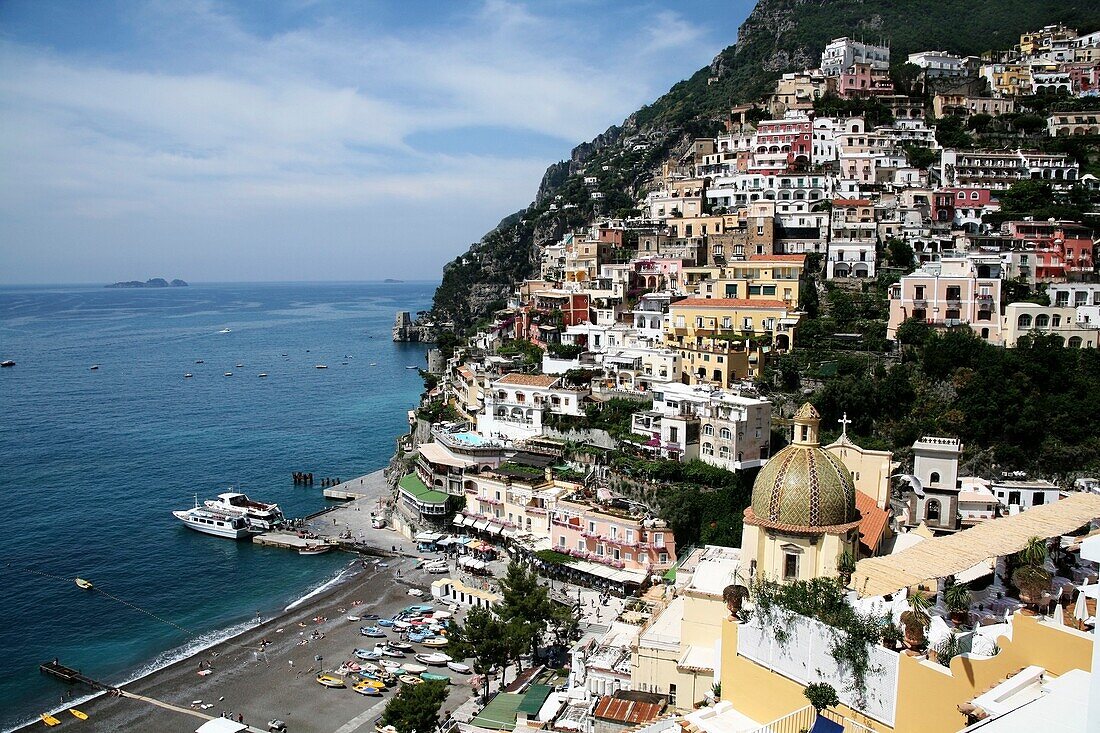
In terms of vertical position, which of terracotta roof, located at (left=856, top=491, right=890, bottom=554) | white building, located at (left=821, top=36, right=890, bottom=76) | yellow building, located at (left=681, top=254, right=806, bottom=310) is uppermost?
white building, located at (left=821, top=36, right=890, bottom=76)

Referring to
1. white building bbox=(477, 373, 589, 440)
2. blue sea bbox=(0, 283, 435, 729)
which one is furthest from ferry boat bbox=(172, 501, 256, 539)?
white building bbox=(477, 373, 589, 440)

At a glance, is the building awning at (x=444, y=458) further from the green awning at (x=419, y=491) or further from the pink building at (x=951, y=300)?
the pink building at (x=951, y=300)

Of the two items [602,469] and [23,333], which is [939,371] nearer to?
[602,469]

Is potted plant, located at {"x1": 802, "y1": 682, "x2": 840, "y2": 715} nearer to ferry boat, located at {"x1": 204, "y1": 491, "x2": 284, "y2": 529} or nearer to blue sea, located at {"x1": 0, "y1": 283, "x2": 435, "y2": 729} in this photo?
blue sea, located at {"x1": 0, "y1": 283, "x2": 435, "y2": 729}

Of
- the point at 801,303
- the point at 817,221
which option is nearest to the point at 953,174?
the point at 817,221

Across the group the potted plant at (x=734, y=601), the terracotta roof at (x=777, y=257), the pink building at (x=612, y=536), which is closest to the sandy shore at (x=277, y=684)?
the pink building at (x=612, y=536)

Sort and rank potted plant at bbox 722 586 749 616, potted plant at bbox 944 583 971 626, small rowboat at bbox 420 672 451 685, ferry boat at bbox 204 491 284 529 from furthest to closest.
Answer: ferry boat at bbox 204 491 284 529 → small rowboat at bbox 420 672 451 685 → potted plant at bbox 722 586 749 616 → potted plant at bbox 944 583 971 626
